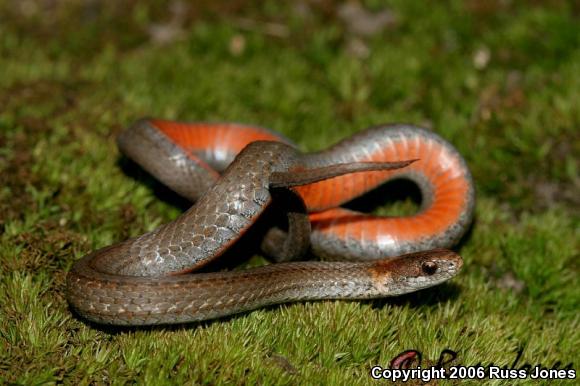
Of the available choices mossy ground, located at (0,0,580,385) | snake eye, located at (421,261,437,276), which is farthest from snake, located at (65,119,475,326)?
mossy ground, located at (0,0,580,385)

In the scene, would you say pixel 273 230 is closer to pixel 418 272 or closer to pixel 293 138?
pixel 418 272

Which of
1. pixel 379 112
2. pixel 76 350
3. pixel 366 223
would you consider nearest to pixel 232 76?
pixel 379 112

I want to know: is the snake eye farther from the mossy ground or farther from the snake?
the mossy ground

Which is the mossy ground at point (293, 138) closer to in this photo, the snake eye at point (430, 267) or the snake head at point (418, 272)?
the snake head at point (418, 272)

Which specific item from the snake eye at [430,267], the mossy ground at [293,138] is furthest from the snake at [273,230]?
the mossy ground at [293,138]

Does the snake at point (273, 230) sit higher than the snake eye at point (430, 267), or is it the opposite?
the snake at point (273, 230)

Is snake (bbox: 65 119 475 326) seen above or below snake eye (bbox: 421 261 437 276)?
above

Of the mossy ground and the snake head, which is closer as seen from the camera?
the mossy ground

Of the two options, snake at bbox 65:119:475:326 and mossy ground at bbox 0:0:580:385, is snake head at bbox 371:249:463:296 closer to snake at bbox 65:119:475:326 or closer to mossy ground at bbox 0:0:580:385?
snake at bbox 65:119:475:326

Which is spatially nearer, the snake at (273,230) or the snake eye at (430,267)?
the snake at (273,230)
